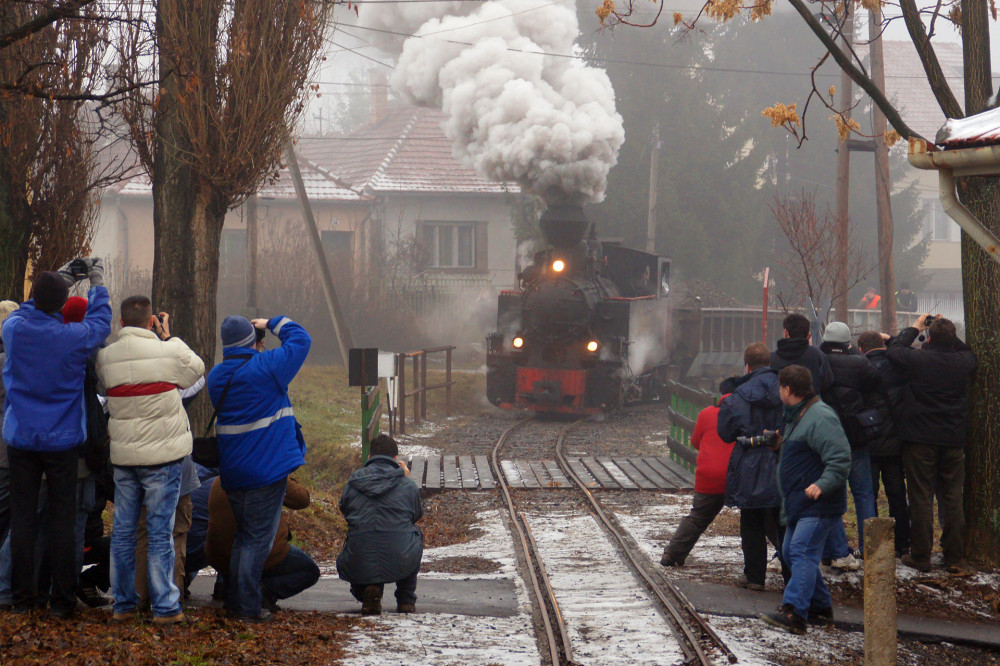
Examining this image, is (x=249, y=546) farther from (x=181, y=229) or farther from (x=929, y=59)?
(x=929, y=59)

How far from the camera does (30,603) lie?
5047 mm

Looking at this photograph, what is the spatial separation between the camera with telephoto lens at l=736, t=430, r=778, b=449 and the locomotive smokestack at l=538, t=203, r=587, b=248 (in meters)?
11.3

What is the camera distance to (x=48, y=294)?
4957 mm

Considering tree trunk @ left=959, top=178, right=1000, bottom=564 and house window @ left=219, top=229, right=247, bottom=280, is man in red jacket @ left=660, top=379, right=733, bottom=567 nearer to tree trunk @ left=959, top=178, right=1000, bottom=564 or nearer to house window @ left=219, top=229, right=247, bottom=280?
tree trunk @ left=959, top=178, right=1000, bottom=564

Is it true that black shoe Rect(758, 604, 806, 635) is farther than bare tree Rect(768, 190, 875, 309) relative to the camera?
No

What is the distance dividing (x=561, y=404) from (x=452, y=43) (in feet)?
24.1

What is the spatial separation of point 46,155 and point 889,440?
7.49 metres

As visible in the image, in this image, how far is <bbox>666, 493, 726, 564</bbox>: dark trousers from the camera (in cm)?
724

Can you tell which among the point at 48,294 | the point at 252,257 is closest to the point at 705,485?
the point at 48,294

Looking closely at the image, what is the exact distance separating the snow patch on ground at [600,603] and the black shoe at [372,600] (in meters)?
1.13

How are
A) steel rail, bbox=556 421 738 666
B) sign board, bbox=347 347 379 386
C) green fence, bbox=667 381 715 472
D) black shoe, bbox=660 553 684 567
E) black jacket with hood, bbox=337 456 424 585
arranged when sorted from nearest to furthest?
steel rail, bbox=556 421 738 666 → black jacket with hood, bbox=337 456 424 585 → black shoe, bbox=660 553 684 567 → sign board, bbox=347 347 379 386 → green fence, bbox=667 381 715 472

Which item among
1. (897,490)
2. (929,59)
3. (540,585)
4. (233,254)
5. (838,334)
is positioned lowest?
(540,585)

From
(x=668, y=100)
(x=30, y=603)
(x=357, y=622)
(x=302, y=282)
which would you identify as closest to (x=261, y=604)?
(x=357, y=622)

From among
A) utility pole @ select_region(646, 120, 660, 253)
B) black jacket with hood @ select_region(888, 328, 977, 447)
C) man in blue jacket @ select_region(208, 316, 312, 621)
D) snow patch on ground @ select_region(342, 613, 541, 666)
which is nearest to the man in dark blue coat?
black jacket with hood @ select_region(888, 328, 977, 447)
